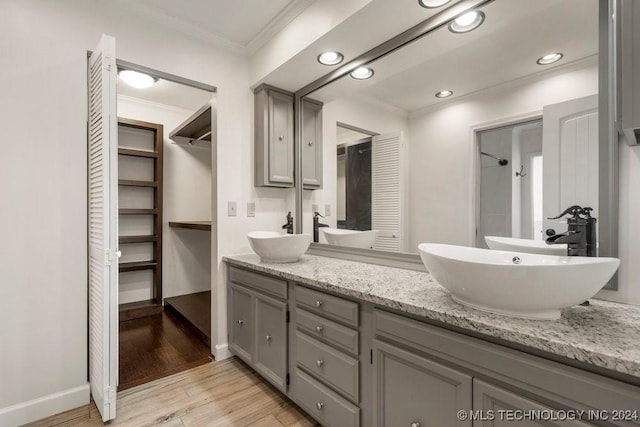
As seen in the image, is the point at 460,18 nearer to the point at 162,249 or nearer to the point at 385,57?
the point at 385,57

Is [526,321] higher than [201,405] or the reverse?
higher

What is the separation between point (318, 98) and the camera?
2348 mm

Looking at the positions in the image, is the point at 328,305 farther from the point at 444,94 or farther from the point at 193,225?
the point at 193,225

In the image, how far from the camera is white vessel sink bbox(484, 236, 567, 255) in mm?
1215

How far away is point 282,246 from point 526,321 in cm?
136

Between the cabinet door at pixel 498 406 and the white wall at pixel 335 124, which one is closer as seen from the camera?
the cabinet door at pixel 498 406

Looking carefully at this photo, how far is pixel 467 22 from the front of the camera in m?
1.46

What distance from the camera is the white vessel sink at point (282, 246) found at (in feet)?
6.21

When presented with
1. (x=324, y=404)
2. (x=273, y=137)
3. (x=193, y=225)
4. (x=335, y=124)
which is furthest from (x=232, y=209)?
(x=324, y=404)

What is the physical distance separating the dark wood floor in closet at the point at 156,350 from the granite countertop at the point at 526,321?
4.65ft

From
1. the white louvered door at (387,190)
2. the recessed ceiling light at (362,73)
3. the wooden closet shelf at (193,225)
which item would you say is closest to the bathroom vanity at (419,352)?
the white louvered door at (387,190)

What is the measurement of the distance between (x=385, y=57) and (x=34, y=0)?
6.79ft

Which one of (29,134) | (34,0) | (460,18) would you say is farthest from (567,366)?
(34,0)

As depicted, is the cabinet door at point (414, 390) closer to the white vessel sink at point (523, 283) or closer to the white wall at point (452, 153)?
the white vessel sink at point (523, 283)
